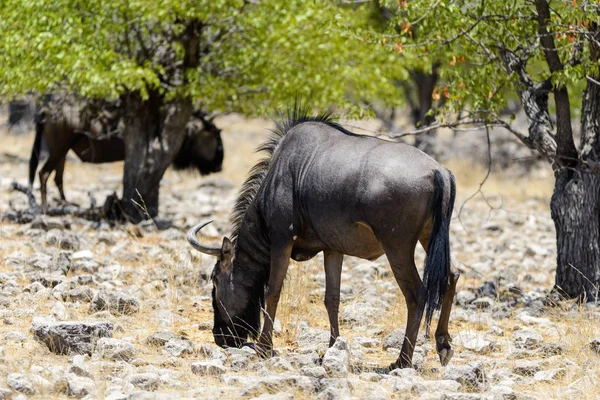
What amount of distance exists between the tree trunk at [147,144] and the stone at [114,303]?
246 inches

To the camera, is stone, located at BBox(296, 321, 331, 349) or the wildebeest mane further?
the wildebeest mane

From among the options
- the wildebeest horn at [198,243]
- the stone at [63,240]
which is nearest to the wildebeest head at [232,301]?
the wildebeest horn at [198,243]

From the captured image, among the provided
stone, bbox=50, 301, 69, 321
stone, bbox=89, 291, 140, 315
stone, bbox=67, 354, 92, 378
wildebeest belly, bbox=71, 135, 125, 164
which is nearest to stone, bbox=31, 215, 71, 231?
wildebeest belly, bbox=71, 135, 125, 164

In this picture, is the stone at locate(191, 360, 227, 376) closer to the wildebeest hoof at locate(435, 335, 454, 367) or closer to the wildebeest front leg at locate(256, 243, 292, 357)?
the wildebeest front leg at locate(256, 243, 292, 357)

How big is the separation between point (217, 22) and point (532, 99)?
19.0 ft

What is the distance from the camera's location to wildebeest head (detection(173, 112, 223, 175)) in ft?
55.9

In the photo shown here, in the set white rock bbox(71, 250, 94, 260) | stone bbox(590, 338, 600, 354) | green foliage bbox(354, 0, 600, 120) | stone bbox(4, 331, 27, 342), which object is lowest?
stone bbox(4, 331, 27, 342)

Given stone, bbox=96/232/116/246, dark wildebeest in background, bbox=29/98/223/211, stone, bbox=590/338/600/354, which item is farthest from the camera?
dark wildebeest in background, bbox=29/98/223/211

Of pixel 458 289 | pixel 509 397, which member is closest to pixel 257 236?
pixel 509 397

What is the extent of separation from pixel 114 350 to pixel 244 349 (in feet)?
3.95

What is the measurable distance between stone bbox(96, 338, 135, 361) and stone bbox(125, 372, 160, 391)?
634mm

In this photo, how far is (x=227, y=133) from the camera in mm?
37031

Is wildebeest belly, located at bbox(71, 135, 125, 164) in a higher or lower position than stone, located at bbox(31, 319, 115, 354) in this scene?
higher

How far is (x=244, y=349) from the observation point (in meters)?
7.20
